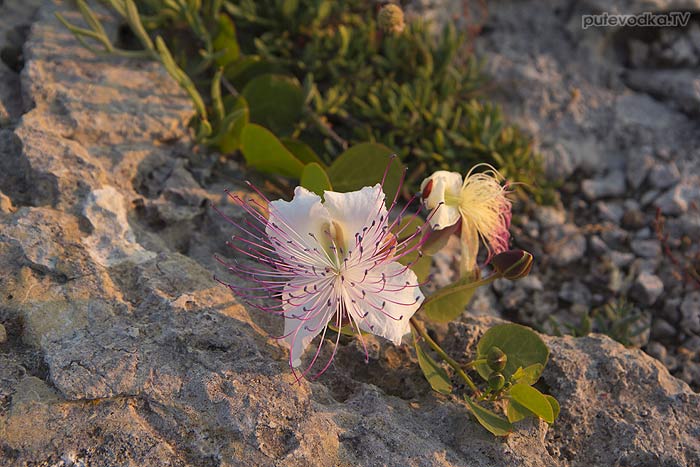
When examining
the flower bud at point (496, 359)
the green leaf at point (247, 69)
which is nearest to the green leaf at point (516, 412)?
the flower bud at point (496, 359)

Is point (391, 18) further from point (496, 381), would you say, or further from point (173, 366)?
point (173, 366)

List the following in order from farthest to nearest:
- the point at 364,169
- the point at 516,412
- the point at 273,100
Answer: the point at 273,100, the point at 364,169, the point at 516,412

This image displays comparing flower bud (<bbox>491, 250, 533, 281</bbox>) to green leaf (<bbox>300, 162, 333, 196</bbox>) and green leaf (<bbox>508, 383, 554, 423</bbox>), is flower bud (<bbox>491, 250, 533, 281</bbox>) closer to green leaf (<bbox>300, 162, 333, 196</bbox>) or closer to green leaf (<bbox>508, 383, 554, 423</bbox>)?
green leaf (<bbox>508, 383, 554, 423</bbox>)

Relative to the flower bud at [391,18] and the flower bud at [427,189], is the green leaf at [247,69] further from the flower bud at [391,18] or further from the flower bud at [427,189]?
the flower bud at [427,189]

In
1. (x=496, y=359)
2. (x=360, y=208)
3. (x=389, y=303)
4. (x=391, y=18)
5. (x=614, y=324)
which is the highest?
(x=391, y=18)

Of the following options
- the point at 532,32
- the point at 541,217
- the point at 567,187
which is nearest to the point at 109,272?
the point at 541,217

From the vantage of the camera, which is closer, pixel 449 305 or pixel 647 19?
pixel 449 305

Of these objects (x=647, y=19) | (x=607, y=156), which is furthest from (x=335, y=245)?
(x=647, y=19)
